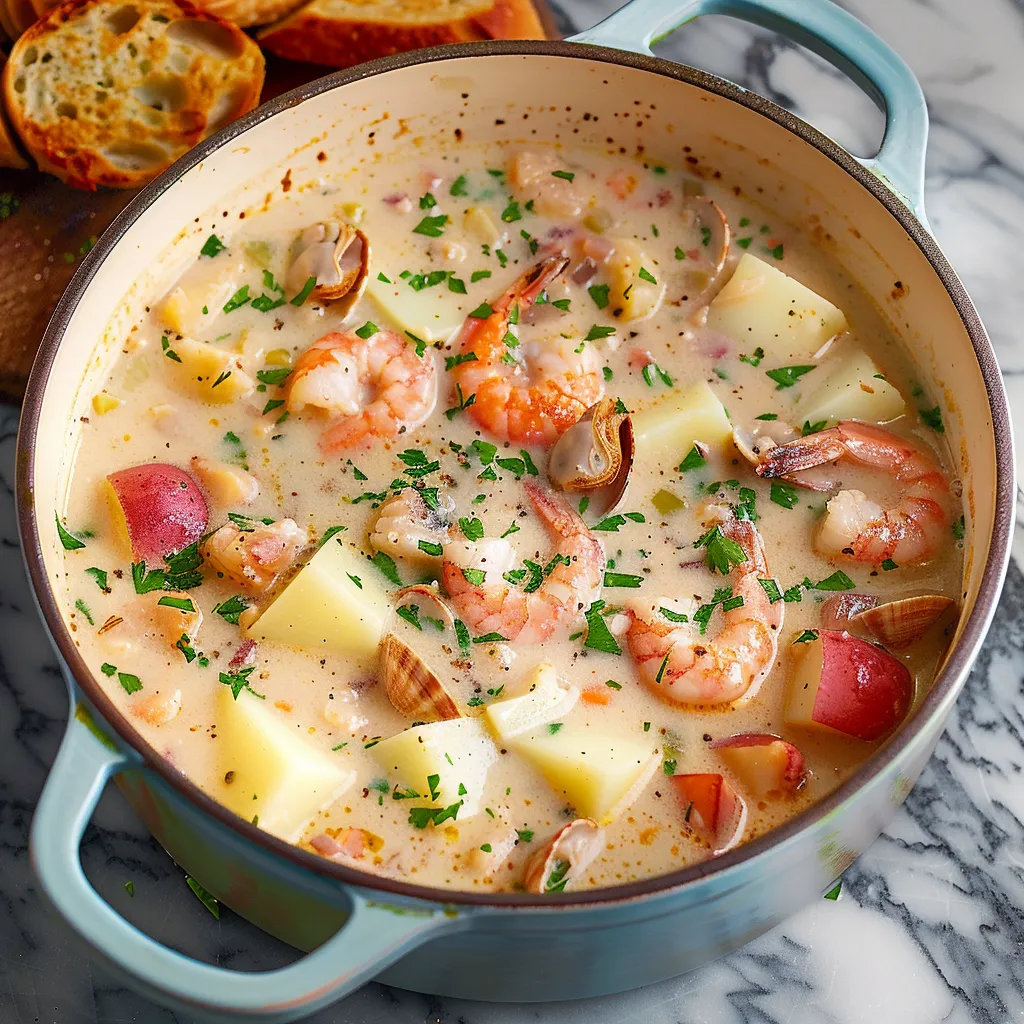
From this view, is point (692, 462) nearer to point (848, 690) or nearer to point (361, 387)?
point (848, 690)

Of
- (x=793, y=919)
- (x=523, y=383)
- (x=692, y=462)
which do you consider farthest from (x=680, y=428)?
(x=793, y=919)

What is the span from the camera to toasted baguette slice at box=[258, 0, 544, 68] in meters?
2.60

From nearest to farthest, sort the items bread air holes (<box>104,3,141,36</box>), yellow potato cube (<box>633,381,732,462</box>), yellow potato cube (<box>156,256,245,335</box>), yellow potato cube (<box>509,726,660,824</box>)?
yellow potato cube (<box>509,726,660,824</box>) → yellow potato cube (<box>633,381,732,462</box>) → yellow potato cube (<box>156,256,245,335</box>) → bread air holes (<box>104,3,141,36</box>)

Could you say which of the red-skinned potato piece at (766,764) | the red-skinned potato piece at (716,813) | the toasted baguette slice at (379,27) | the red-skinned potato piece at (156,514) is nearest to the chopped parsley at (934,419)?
the red-skinned potato piece at (766,764)

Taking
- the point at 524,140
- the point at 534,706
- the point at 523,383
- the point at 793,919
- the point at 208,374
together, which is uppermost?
the point at 524,140

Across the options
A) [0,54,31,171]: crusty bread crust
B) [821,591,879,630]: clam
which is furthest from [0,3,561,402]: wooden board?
[821,591,879,630]: clam

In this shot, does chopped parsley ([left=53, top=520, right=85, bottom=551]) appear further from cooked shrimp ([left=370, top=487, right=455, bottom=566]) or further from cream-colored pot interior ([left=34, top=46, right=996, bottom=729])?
cooked shrimp ([left=370, top=487, right=455, bottom=566])

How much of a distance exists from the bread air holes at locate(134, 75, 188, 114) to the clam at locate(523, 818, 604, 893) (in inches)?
A: 67.7

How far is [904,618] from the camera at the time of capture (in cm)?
202

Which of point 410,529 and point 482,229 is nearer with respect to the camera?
point 410,529

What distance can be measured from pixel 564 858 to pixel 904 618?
0.68 m

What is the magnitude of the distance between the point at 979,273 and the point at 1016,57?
0.63m

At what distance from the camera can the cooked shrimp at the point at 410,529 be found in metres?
2.11

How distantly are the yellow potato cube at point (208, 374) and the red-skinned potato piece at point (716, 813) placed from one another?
109cm
